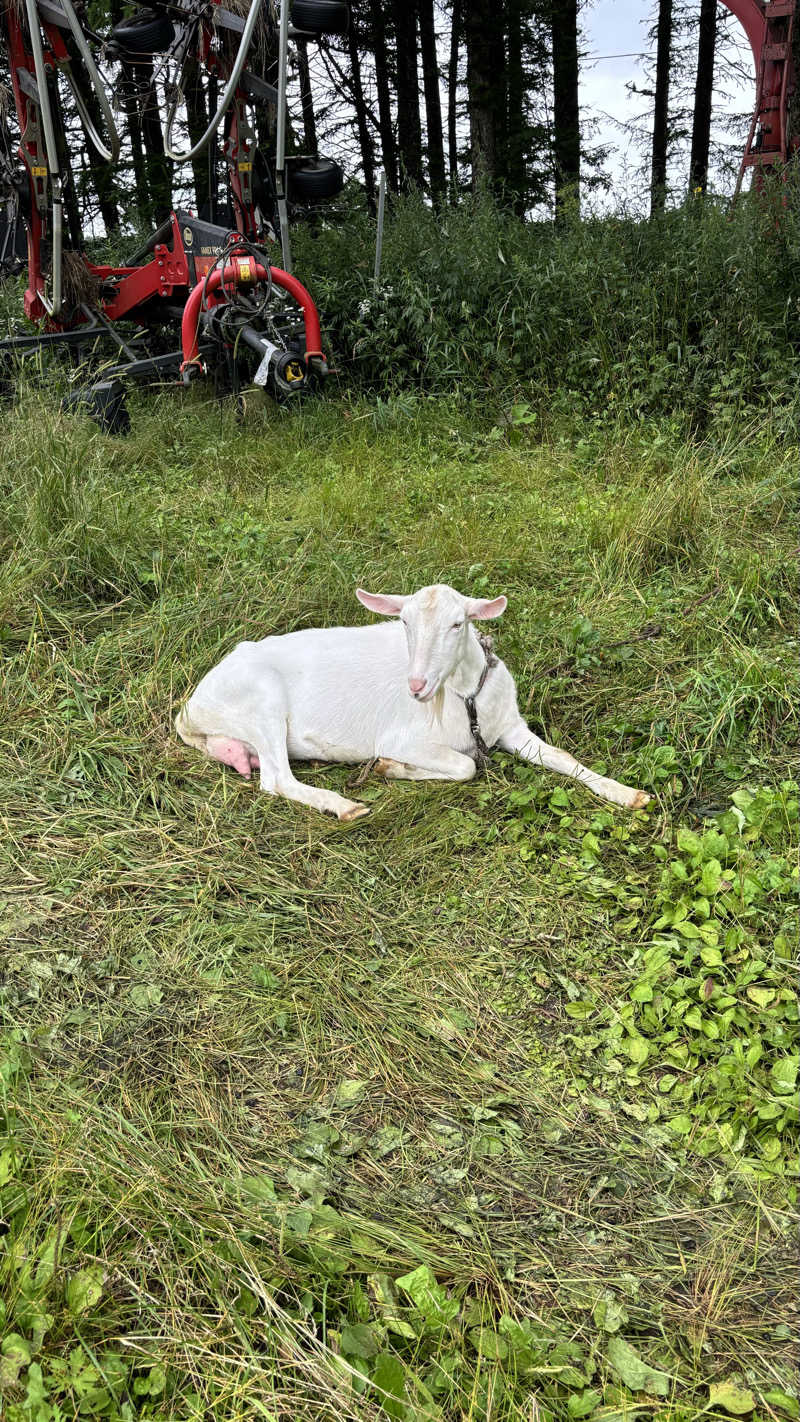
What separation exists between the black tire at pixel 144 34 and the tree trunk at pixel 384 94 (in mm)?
11970

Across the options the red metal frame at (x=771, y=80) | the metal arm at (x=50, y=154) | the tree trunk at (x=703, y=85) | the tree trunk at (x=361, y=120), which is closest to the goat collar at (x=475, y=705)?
the metal arm at (x=50, y=154)

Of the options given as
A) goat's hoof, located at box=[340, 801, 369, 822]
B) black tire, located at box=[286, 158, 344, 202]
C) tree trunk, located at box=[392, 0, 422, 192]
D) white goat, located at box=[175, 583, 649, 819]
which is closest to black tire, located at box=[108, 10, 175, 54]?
black tire, located at box=[286, 158, 344, 202]

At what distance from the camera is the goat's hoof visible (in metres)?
3.56

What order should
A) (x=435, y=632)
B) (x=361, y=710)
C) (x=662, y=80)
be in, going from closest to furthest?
(x=435, y=632) < (x=361, y=710) < (x=662, y=80)

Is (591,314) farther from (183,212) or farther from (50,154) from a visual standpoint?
(50,154)

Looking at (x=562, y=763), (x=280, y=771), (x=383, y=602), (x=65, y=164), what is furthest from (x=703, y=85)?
(x=280, y=771)

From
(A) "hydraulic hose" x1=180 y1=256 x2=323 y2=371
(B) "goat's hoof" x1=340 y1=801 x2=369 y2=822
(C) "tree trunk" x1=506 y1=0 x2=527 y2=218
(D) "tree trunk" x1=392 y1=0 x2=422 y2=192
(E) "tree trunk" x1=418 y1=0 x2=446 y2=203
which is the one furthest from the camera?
(E) "tree trunk" x1=418 y1=0 x2=446 y2=203

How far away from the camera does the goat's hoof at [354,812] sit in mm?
3557

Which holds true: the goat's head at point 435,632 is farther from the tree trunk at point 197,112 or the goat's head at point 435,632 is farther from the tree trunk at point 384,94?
the tree trunk at point 384,94

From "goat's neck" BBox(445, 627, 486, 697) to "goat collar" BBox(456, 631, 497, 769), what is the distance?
15 millimetres

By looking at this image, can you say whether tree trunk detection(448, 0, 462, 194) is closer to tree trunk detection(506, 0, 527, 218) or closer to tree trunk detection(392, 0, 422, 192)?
tree trunk detection(392, 0, 422, 192)

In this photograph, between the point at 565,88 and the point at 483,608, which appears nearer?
the point at 483,608

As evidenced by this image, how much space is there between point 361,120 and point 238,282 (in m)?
16.1

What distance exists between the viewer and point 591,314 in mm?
6965
